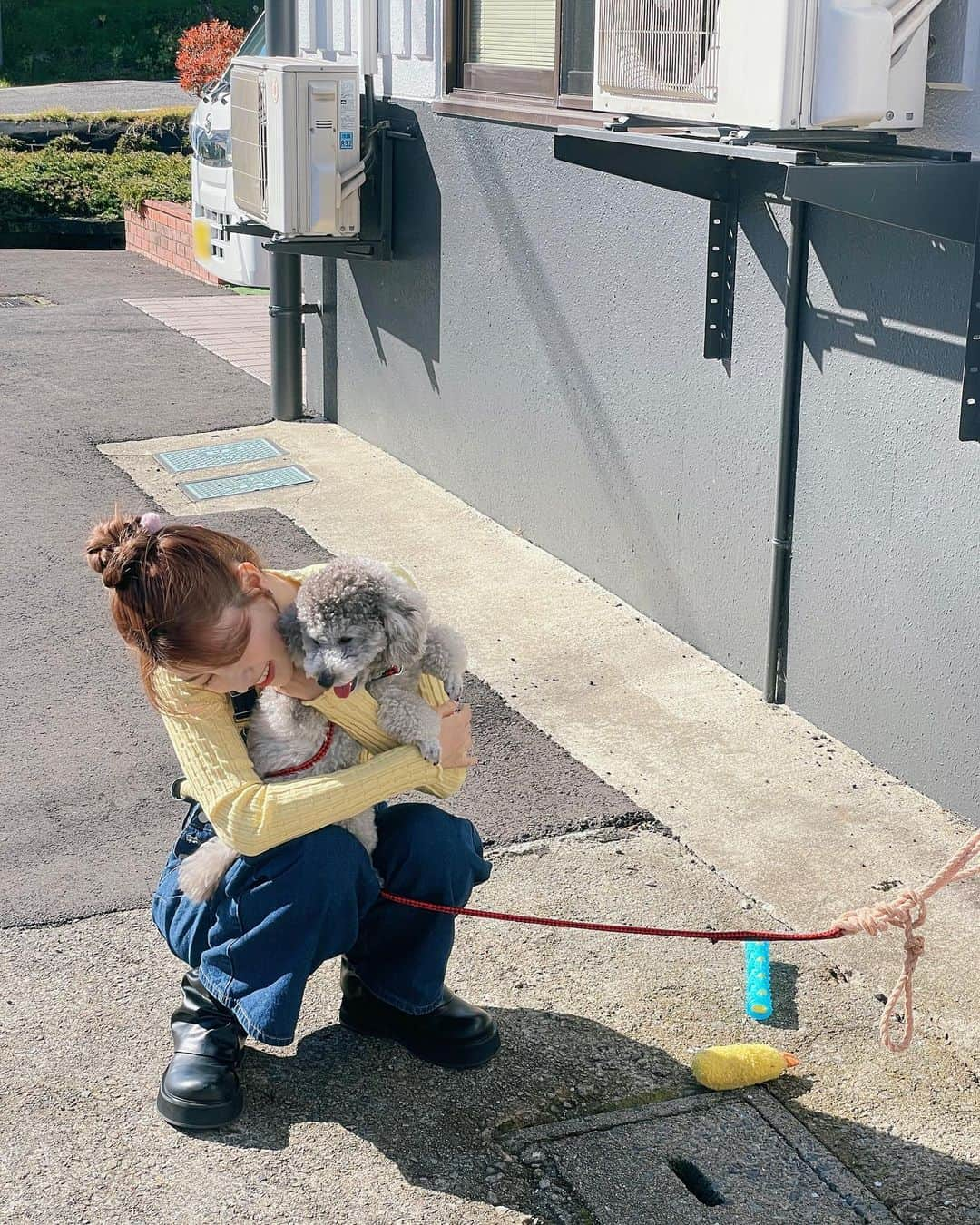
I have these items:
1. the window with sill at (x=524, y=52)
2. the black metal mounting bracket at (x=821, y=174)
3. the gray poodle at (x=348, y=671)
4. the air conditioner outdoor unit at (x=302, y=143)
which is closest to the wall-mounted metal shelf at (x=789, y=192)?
the black metal mounting bracket at (x=821, y=174)

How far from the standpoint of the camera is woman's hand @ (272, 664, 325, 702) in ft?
9.69

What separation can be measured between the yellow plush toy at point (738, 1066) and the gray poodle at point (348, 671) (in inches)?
33.8

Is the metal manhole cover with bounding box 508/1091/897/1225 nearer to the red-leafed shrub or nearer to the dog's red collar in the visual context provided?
the dog's red collar

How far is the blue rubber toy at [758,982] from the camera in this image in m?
3.44

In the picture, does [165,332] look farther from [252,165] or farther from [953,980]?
[953,980]

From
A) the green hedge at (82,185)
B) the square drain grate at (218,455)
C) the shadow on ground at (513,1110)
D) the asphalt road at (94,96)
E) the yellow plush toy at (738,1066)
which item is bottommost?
the shadow on ground at (513,1110)

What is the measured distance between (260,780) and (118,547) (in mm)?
553

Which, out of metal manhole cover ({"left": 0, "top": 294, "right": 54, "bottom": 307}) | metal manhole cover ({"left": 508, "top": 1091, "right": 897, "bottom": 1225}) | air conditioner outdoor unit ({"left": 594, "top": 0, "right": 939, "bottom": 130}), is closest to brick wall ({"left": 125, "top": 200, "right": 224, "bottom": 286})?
metal manhole cover ({"left": 0, "top": 294, "right": 54, "bottom": 307})

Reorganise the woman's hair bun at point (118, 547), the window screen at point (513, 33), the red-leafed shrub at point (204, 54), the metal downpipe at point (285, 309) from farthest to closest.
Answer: the red-leafed shrub at point (204, 54)
the metal downpipe at point (285, 309)
the window screen at point (513, 33)
the woman's hair bun at point (118, 547)

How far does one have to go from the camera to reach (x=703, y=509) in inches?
213

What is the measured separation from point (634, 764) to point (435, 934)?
5.50 ft

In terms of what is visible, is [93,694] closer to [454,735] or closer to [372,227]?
[454,735]

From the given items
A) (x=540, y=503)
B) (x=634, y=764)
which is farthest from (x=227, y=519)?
(x=634, y=764)

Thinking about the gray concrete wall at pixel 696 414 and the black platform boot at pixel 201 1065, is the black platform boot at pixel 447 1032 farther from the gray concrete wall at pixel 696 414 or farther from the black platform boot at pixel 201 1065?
the gray concrete wall at pixel 696 414
